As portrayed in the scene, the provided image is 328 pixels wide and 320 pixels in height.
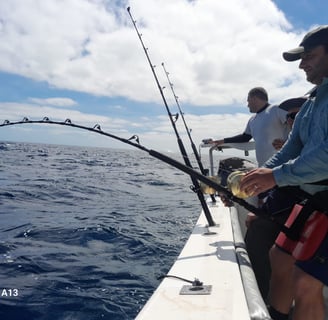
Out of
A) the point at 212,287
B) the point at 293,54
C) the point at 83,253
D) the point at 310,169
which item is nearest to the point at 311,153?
the point at 310,169

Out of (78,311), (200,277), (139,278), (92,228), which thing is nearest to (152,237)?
(92,228)

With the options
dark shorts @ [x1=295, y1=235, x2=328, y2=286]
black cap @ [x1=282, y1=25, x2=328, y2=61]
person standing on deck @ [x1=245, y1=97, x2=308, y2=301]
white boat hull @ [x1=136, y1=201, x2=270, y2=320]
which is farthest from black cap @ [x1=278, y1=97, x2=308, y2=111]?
dark shorts @ [x1=295, y1=235, x2=328, y2=286]

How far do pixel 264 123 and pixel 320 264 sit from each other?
2.11 meters

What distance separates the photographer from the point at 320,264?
163 centimetres

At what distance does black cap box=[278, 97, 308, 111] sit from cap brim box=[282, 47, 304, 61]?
1.02 m

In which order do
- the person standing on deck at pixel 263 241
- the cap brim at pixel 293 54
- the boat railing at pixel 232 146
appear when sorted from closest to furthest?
the cap brim at pixel 293 54 → the person standing on deck at pixel 263 241 → the boat railing at pixel 232 146

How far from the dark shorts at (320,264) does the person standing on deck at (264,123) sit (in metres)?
1.92

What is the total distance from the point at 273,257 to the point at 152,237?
3888mm

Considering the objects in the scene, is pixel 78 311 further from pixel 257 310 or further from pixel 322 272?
pixel 322 272

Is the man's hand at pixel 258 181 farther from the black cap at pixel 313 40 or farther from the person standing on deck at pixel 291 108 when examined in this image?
the person standing on deck at pixel 291 108

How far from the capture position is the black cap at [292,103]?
2918 mm

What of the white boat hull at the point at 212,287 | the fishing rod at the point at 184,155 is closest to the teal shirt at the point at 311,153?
the white boat hull at the point at 212,287

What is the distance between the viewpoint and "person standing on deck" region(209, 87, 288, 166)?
3465 millimetres

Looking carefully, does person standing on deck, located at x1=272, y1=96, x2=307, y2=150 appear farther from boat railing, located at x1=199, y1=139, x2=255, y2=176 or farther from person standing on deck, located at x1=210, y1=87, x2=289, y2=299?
boat railing, located at x1=199, y1=139, x2=255, y2=176
